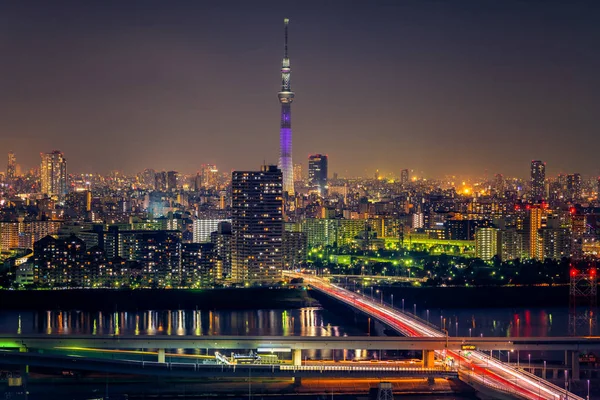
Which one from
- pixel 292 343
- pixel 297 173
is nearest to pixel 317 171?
pixel 297 173

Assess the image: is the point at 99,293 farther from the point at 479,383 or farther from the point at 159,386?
the point at 479,383

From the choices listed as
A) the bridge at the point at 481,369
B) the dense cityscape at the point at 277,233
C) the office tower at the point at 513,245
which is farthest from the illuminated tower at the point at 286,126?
the bridge at the point at 481,369

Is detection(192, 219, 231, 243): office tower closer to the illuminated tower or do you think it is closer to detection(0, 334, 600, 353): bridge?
the illuminated tower

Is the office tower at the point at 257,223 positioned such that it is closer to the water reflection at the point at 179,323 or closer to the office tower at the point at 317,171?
the water reflection at the point at 179,323

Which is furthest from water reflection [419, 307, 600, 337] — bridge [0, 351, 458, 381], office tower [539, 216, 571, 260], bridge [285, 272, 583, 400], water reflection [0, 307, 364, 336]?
office tower [539, 216, 571, 260]

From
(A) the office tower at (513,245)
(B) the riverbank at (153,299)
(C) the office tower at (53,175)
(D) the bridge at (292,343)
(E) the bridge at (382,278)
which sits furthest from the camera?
(C) the office tower at (53,175)

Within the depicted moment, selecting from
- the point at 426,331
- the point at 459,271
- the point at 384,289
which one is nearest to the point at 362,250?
the point at 459,271
